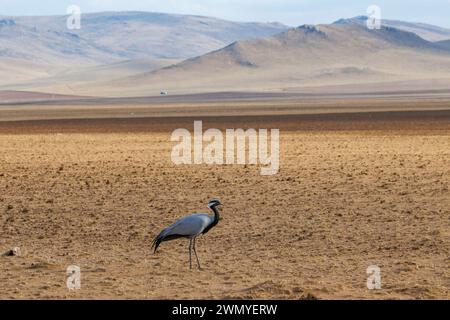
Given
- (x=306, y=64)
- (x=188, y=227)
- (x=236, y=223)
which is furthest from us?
(x=306, y=64)

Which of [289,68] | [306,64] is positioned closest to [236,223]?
[289,68]

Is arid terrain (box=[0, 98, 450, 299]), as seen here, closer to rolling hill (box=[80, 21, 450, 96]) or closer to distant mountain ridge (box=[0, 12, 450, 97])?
distant mountain ridge (box=[0, 12, 450, 97])

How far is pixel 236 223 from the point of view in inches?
516

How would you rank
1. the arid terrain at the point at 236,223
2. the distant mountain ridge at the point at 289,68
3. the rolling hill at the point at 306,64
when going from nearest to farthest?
the arid terrain at the point at 236,223
the distant mountain ridge at the point at 289,68
the rolling hill at the point at 306,64

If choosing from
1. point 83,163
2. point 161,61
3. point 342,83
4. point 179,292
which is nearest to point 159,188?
point 83,163

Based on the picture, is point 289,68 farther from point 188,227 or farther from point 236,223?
point 188,227

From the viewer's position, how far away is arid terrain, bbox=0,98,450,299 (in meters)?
9.37

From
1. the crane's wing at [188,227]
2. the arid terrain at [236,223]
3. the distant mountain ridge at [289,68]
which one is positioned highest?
the distant mountain ridge at [289,68]

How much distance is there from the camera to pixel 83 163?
21703 millimetres

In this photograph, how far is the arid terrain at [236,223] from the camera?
9.37 m

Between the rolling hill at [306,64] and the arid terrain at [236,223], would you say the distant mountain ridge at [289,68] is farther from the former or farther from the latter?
the arid terrain at [236,223]

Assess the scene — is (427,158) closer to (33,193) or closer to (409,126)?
(33,193)

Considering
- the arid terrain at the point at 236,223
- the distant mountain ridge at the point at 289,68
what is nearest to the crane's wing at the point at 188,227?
the arid terrain at the point at 236,223
